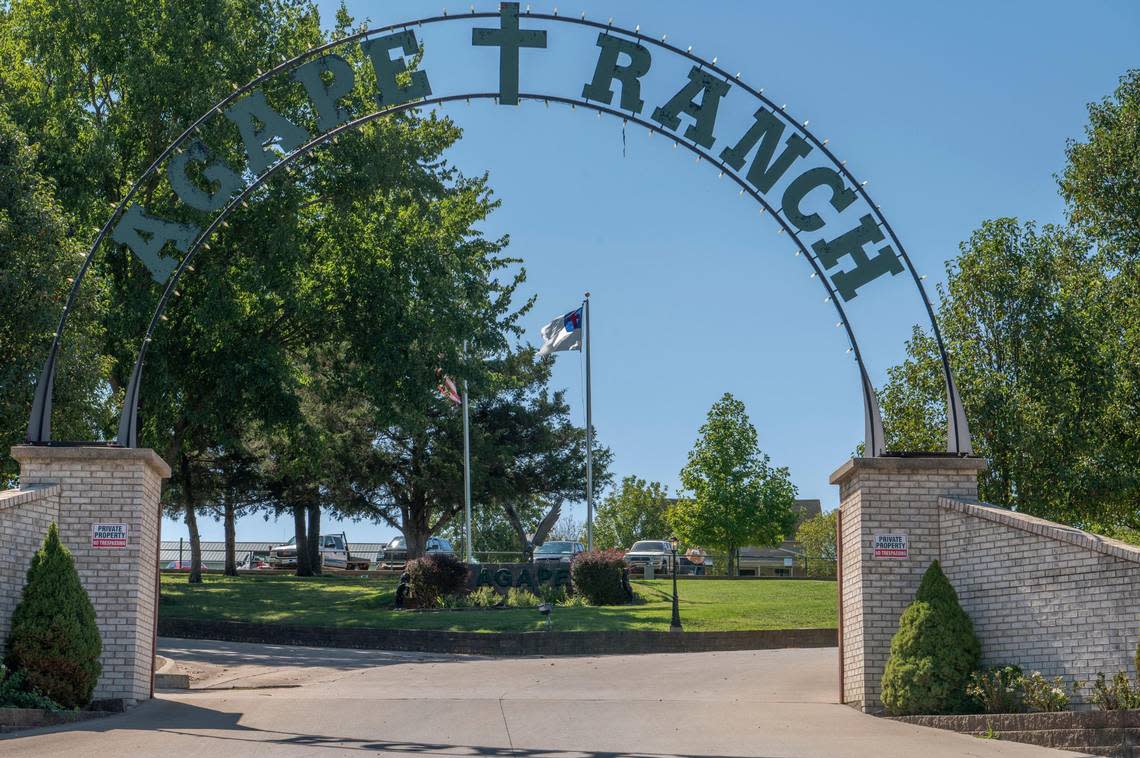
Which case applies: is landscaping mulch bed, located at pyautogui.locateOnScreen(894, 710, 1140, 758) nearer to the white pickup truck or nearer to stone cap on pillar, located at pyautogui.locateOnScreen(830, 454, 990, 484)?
stone cap on pillar, located at pyautogui.locateOnScreen(830, 454, 990, 484)

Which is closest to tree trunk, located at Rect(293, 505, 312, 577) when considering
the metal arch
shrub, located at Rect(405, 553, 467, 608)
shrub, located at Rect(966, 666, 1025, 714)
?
shrub, located at Rect(405, 553, 467, 608)

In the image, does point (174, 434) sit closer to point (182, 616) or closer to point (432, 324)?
point (182, 616)

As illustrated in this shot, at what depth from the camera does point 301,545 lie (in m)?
45.9

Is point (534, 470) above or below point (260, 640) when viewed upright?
above

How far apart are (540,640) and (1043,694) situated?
482 inches

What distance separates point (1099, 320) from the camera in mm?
27297

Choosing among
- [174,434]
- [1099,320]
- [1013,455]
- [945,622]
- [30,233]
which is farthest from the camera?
[174,434]

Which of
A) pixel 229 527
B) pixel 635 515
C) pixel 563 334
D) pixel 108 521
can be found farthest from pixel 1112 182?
pixel 635 515

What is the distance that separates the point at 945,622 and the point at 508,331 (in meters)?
25.2

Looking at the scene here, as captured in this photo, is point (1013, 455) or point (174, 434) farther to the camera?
point (174, 434)

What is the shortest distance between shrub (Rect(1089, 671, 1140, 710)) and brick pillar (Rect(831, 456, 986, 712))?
2.34 m

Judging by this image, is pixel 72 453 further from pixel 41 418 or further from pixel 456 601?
pixel 456 601

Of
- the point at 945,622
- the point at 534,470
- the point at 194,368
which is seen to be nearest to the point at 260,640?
the point at 194,368

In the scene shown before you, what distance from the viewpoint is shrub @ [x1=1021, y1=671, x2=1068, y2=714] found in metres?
11.9
